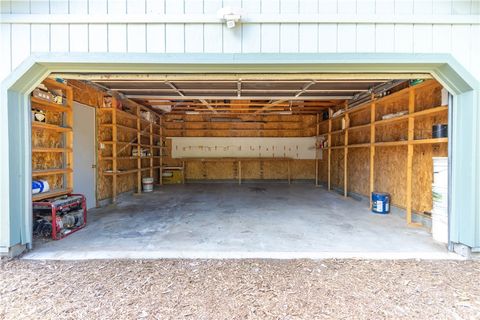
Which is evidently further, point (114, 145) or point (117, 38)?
point (114, 145)

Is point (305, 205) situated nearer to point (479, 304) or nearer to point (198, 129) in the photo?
point (479, 304)

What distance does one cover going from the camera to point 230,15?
2.60m

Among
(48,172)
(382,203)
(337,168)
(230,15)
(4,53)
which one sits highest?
(230,15)

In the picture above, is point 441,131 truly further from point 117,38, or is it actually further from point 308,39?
point 117,38

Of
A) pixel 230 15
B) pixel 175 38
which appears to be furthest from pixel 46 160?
pixel 230 15

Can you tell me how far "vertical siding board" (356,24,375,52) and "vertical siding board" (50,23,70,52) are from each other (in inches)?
136

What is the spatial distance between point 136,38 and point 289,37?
1820 millimetres

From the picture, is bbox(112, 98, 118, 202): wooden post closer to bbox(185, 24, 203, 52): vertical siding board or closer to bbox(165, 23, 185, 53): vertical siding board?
bbox(165, 23, 185, 53): vertical siding board

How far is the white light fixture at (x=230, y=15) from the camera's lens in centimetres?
260

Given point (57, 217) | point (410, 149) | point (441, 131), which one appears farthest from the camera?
point (410, 149)

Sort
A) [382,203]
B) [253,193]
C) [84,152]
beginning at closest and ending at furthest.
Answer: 1. [382,203]
2. [84,152]
3. [253,193]

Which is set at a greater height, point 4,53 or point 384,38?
point 384,38

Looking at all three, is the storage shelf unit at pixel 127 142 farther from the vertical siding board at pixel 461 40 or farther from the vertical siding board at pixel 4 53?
the vertical siding board at pixel 461 40

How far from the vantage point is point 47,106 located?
3.75 m
